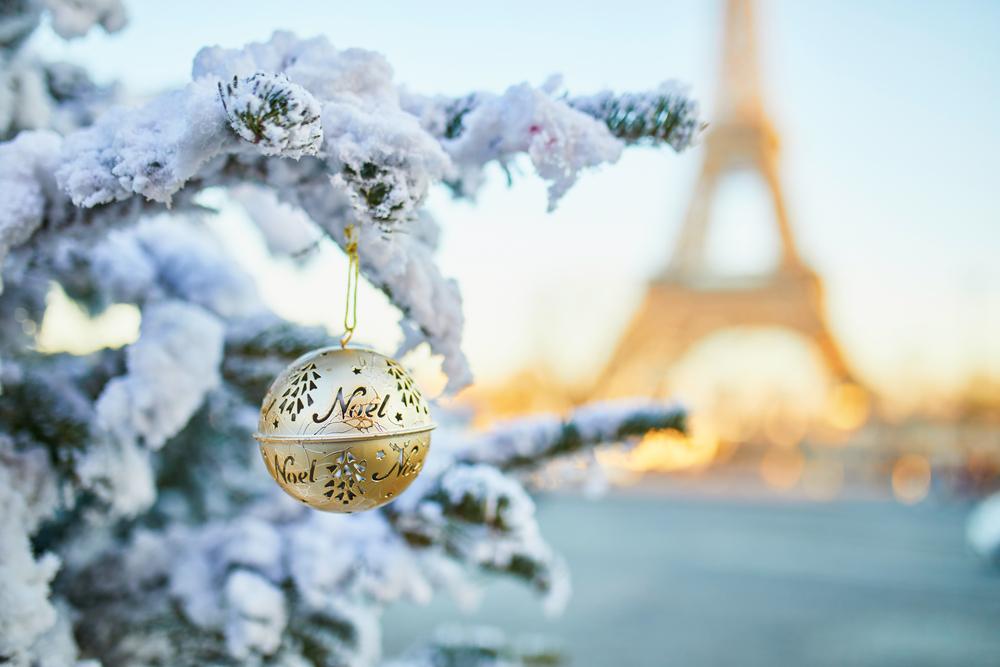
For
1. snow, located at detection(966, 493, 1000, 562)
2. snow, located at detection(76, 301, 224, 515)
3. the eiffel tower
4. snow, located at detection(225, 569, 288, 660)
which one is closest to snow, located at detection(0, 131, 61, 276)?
snow, located at detection(76, 301, 224, 515)

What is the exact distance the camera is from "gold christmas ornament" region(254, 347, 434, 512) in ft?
3.00

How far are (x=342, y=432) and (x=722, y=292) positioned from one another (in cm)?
1498

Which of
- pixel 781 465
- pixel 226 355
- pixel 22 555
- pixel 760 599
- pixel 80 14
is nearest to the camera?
pixel 22 555

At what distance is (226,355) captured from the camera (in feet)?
4.35

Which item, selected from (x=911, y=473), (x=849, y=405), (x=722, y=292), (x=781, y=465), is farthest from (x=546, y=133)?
(x=781, y=465)

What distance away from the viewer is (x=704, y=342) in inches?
603

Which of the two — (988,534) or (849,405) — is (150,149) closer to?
(988,534)

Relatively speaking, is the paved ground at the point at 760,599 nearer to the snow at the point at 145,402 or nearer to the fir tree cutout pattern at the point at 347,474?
the snow at the point at 145,402

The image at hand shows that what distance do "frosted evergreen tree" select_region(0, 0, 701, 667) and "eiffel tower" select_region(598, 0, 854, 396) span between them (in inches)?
524

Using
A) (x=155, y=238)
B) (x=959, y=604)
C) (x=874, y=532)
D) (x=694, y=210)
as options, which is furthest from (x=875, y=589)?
(x=694, y=210)

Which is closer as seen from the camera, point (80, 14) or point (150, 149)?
point (150, 149)

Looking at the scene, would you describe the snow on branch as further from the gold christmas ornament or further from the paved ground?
the paved ground

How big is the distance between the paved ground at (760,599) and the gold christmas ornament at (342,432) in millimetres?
4125

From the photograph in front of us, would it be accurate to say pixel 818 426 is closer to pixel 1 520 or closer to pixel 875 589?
pixel 875 589
